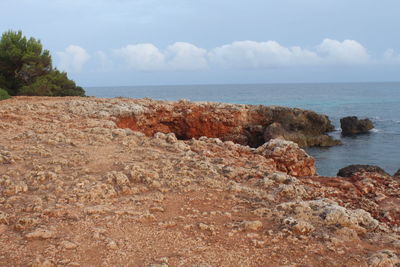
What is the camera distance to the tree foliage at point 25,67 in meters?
23.8

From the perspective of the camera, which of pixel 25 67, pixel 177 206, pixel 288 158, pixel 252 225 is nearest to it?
pixel 252 225

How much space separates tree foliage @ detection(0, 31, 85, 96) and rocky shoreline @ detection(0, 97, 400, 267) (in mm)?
16298

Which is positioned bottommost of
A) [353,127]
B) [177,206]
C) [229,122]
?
[353,127]

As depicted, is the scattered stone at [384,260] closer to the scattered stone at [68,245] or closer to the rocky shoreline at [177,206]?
the rocky shoreline at [177,206]

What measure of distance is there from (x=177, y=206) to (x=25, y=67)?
75.7 feet

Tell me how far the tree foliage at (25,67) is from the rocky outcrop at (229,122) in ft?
28.5

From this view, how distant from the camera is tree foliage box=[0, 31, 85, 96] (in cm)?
2383

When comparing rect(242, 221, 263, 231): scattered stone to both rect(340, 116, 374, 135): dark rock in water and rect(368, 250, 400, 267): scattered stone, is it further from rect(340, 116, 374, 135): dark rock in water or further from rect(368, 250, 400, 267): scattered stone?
rect(340, 116, 374, 135): dark rock in water

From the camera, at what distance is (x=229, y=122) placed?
22875 mm

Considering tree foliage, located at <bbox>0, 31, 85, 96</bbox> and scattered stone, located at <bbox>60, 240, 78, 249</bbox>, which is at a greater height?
tree foliage, located at <bbox>0, 31, 85, 96</bbox>

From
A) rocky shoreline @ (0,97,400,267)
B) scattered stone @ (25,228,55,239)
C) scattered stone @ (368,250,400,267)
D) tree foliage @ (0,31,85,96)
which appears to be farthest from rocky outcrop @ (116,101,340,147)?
scattered stone @ (368,250,400,267)

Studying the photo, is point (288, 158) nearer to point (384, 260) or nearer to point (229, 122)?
point (384, 260)

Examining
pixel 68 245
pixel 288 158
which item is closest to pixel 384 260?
pixel 68 245

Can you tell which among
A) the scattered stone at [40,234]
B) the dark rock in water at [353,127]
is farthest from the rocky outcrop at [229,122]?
the scattered stone at [40,234]
